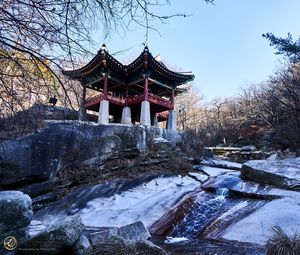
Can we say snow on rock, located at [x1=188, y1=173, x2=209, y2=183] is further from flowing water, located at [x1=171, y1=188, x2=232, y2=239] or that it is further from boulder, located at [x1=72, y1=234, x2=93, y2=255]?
boulder, located at [x1=72, y1=234, x2=93, y2=255]

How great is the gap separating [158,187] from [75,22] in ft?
24.1

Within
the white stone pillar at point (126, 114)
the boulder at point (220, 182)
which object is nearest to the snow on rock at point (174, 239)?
the boulder at point (220, 182)

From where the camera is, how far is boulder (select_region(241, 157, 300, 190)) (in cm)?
798

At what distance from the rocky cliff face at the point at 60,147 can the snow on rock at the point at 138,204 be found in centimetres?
188

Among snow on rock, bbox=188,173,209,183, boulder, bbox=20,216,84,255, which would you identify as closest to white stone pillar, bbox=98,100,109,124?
snow on rock, bbox=188,173,209,183

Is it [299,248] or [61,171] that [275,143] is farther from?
[299,248]

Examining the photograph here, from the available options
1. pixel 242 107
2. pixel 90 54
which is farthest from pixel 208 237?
pixel 242 107

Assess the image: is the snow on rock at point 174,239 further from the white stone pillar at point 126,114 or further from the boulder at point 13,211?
the white stone pillar at point 126,114

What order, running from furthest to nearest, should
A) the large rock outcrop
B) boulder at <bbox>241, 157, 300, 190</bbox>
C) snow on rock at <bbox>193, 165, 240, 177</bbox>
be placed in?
snow on rock at <bbox>193, 165, 240, 177</bbox> → boulder at <bbox>241, 157, 300, 190</bbox> → the large rock outcrop

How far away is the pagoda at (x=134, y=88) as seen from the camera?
17953 millimetres

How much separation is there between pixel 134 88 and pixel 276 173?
14003mm

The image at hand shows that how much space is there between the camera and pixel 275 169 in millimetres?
8781

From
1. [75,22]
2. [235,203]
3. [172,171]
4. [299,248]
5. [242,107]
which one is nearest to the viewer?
[75,22]

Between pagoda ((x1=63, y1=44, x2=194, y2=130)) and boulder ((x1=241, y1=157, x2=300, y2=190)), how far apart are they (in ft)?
31.8
